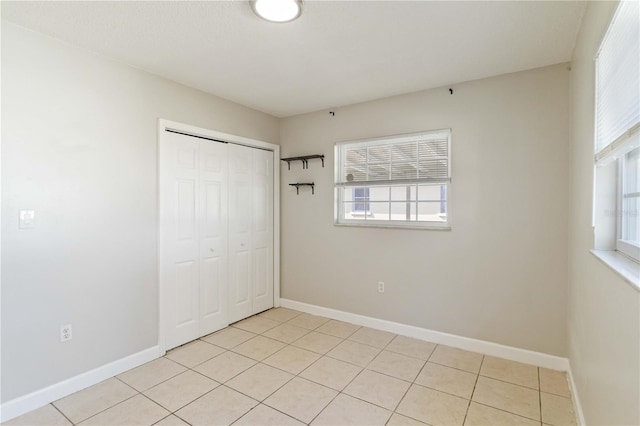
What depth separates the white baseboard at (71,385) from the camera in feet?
6.66

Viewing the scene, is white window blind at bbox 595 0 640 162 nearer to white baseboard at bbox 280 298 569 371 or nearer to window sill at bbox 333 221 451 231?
window sill at bbox 333 221 451 231

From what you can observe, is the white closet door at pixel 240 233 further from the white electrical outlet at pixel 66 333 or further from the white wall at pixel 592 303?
the white wall at pixel 592 303

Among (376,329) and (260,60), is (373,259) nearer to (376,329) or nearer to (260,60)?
(376,329)

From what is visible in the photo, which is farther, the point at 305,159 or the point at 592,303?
the point at 305,159

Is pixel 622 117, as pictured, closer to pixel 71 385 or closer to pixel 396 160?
pixel 396 160

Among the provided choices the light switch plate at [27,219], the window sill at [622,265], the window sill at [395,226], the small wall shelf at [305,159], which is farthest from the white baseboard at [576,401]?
the light switch plate at [27,219]

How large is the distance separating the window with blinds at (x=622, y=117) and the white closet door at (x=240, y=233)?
3.08 meters

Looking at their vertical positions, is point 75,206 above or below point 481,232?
above

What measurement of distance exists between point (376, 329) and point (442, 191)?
5.26ft

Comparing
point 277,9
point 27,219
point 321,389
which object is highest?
point 277,9

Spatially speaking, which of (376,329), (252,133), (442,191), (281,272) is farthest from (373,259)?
(252,133)

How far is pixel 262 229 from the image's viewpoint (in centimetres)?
402

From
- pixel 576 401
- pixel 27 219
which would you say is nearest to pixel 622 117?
pixel 576 401

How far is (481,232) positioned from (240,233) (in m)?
2.50
